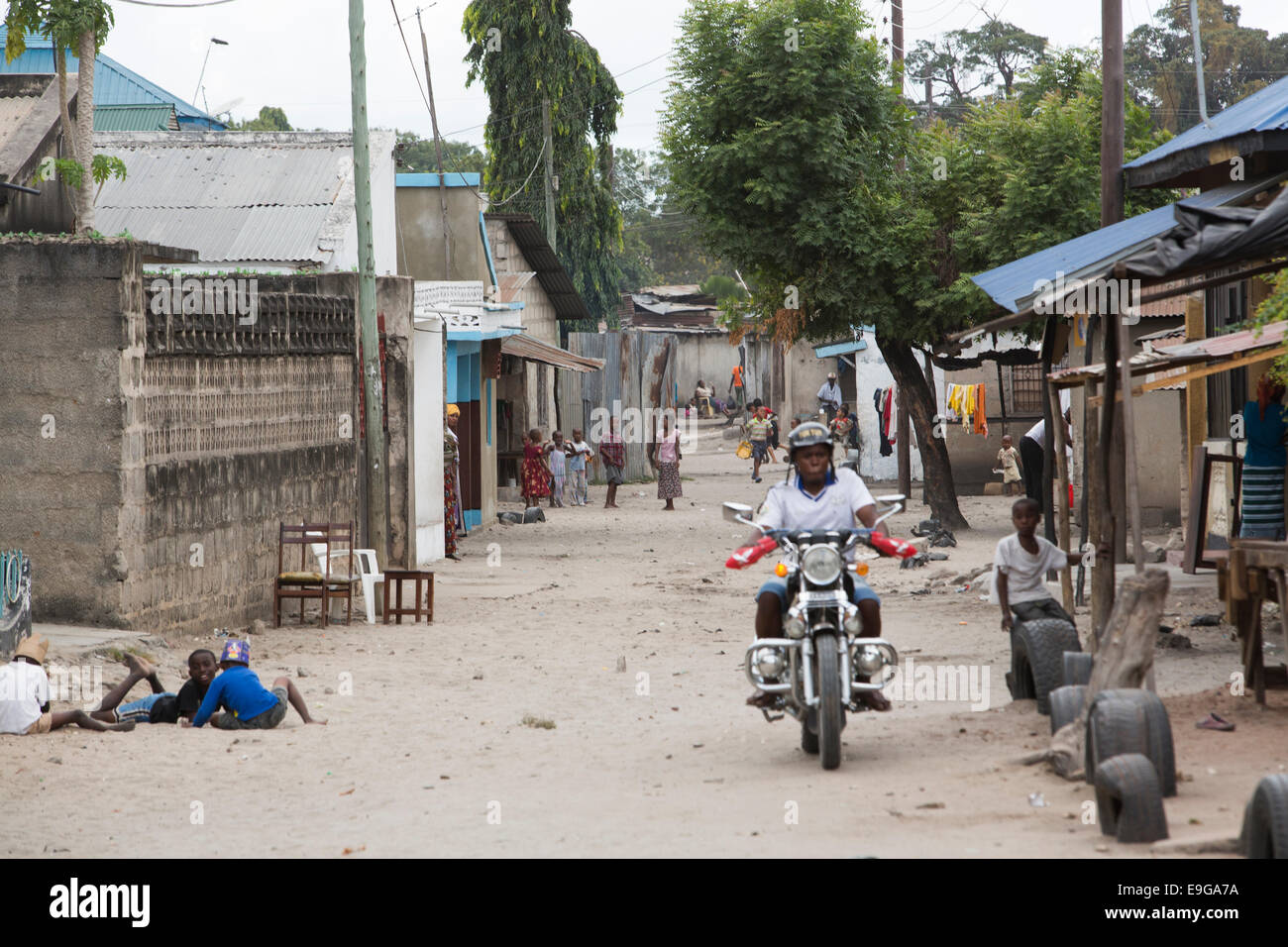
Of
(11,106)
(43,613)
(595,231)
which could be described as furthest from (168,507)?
(595,231)

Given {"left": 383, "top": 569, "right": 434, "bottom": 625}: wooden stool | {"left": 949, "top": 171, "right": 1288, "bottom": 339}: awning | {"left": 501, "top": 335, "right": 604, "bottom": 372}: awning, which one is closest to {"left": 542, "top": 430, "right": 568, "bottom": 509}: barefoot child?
{"left": 501, "top": 335, "right": 604, "bottom": 372}: awning

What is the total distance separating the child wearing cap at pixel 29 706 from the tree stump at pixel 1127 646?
546 cm

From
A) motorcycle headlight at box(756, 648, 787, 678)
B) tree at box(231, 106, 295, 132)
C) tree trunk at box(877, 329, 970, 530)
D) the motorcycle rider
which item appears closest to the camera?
motorcycle headlight at box(756, 648, 787, 678)

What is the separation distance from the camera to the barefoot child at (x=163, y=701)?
29.2ft

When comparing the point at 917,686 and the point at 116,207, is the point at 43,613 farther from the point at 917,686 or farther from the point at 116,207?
the point at 116,207

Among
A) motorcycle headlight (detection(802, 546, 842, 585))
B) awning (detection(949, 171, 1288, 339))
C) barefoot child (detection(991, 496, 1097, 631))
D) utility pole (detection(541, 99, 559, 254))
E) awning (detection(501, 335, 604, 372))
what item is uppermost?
utility pole (detection(541, 99, 559, 254))

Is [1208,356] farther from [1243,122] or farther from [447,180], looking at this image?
[447,180]

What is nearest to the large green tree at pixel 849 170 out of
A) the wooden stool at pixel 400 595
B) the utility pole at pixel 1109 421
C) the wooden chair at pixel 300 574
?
the utility pole at pixel 1109 421

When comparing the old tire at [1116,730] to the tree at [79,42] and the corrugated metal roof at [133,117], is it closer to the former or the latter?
the tree at [79,42]

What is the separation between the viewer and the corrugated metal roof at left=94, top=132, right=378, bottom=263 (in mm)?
19219

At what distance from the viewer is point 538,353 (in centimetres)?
2527

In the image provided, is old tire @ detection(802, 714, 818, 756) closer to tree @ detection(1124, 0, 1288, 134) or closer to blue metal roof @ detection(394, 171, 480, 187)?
blue metal roof @ detection(394, 171, 480, 187)

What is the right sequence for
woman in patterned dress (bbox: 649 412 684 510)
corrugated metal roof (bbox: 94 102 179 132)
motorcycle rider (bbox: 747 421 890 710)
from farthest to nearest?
corrugated metal roof (bbox: 94 102 179 132), woman in patterned dress (bbox: 649 412 684 510), motorcycle rider (bbox: 747 421 890 710)

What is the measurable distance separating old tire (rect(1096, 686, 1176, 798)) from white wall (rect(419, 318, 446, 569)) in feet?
43.8
